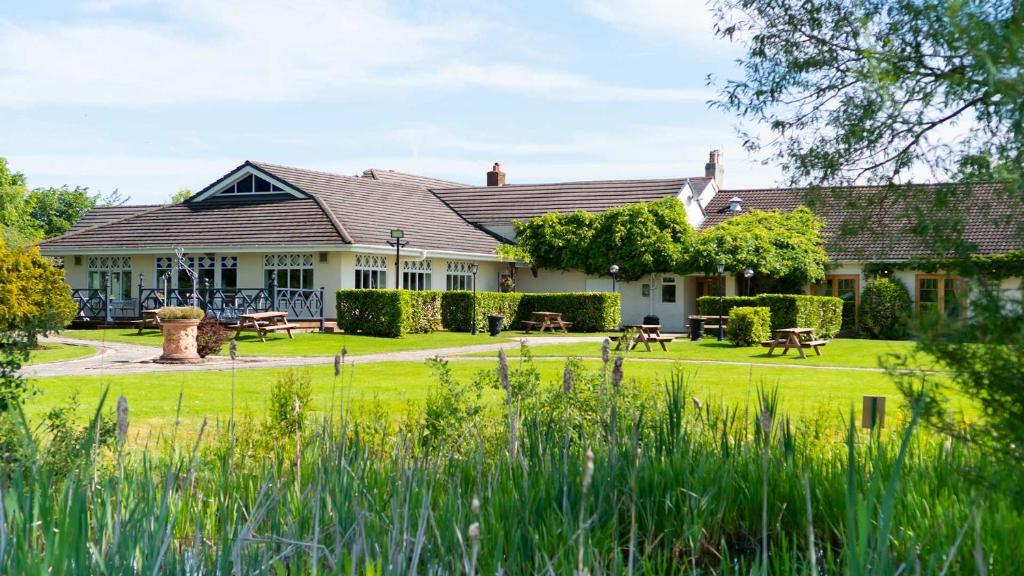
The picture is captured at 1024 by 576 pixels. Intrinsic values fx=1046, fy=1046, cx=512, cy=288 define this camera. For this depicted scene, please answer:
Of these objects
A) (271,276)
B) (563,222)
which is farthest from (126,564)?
(563,222)

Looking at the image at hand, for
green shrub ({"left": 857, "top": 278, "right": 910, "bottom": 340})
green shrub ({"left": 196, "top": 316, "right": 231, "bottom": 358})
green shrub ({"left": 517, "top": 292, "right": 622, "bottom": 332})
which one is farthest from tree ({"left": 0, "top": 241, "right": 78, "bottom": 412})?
green shrub ({"left": 857, "top": 278, "right": 910, "bottom": 340})

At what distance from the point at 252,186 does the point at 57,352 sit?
61.9ft

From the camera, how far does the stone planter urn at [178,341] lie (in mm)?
20609

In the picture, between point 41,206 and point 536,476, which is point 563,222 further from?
point 41,206

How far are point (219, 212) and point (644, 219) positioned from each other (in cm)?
1611

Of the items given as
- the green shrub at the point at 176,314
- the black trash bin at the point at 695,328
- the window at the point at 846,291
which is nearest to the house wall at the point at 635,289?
the window at the point at 846,291

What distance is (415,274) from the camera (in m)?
38.2

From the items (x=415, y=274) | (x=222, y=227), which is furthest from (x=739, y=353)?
(x=222, y=227)

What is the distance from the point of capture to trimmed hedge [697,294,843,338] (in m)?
31.8

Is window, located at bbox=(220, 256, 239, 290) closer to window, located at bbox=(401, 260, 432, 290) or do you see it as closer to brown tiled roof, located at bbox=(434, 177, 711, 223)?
window, located at bbox=(401, 260, 432, 290)

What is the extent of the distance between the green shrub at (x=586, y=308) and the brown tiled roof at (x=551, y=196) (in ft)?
23.0

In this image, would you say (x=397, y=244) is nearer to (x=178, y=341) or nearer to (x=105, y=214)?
(x=178, y=341)

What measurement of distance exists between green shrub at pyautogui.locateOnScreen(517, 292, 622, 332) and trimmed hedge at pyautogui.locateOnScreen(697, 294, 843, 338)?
3.70 metres

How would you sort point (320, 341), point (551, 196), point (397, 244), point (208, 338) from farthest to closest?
1. point (551, 196)
2. point (397, 244)
3. point (320, 341)
4. point (208, 338)
